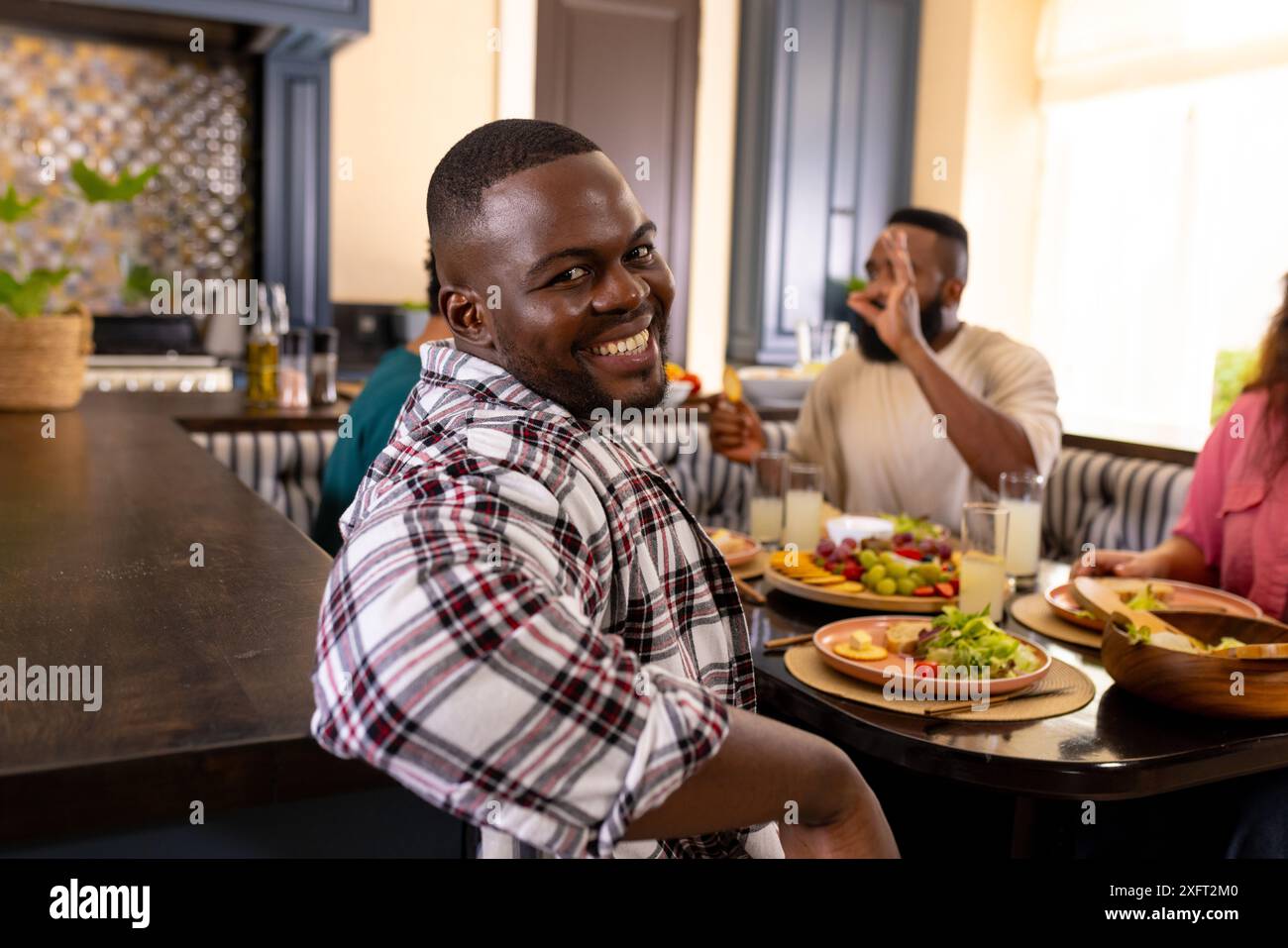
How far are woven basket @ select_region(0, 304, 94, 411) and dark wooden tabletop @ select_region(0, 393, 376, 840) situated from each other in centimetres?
73

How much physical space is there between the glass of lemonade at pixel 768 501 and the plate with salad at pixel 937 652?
65 cm

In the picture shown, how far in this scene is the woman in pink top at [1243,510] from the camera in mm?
1803

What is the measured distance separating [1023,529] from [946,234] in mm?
902

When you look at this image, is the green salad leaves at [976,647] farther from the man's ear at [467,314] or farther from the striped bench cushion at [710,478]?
the striped bench cushion at [710,478]

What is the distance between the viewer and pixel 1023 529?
1.85 meters

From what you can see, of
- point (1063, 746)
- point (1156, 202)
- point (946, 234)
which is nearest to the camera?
point (1063, 746)

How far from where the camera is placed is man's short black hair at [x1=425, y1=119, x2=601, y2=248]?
80 centimetres

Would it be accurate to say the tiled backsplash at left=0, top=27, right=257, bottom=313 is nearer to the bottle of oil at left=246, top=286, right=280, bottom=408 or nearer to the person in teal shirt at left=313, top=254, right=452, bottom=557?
the bottle of oil at left=246, top=286, right=280, bottom=408

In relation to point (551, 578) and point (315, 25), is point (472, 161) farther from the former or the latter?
point (315, 25)

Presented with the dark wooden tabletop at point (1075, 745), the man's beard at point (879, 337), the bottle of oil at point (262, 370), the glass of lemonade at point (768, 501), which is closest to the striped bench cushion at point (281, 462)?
the bottle of oil at point (262, 370)

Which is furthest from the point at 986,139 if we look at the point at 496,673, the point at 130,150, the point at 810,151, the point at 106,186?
the point at 496,673

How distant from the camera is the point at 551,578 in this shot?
2.24ft

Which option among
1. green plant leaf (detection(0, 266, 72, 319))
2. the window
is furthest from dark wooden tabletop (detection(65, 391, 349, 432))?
the window

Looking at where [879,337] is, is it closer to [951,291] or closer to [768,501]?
[951,291]
